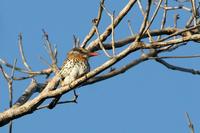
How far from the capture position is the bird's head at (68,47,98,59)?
6.82 m

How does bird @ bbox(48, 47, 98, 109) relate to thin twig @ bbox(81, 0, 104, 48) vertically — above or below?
below

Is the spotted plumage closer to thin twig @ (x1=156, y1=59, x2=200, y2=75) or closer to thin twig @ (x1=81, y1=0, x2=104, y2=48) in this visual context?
thin twig @ (x1=81, y1=0, x2=104, y2=48)

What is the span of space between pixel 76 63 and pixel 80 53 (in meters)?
0.14

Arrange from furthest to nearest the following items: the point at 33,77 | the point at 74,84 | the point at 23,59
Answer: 1. the point at 33,77
2. the point at 23,59
3. the point at 74,84

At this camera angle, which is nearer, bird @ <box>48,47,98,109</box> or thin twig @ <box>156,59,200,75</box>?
thin twig @ <box>156,59,200,75</box>

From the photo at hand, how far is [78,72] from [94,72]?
62.8 inches

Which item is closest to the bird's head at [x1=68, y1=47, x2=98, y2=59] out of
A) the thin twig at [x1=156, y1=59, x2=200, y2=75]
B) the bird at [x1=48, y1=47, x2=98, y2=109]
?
the bird at [x1=48, y1=47, x2=98, y2=109]

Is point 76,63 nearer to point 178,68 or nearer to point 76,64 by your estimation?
point 76,64

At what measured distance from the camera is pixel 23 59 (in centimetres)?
611

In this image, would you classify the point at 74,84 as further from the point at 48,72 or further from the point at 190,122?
the point at 48,72

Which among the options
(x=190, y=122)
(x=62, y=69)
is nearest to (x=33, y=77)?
(x=62, y=69)

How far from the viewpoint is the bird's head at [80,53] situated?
682 cm

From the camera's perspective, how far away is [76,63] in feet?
22.4

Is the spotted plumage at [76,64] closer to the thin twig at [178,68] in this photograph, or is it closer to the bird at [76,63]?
the bird at [76,63]
